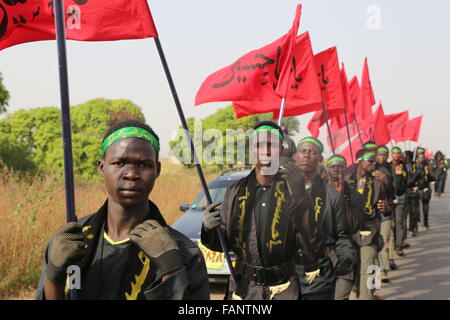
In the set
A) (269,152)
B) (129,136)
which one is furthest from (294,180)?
(129,136)

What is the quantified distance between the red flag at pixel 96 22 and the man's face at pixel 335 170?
3609mm

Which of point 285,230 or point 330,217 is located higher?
point 285,230

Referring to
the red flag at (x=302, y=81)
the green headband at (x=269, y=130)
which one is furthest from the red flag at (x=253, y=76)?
the green headband at (x=269, y=130)

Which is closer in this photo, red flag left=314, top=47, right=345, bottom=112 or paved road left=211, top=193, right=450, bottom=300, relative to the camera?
paved road left=211, top=193, right=450, bottom=300

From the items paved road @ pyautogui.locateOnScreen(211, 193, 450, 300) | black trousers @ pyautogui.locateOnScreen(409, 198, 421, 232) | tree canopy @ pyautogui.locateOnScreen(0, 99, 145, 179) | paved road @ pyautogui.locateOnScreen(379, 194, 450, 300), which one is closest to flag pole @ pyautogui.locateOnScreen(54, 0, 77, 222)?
paved road @ pyautogui.locateOnScreen(211, 193, 450, 300)

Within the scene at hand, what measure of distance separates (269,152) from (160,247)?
7.75ft

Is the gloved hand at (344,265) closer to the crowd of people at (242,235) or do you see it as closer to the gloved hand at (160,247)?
the crowd of people at (242,235)

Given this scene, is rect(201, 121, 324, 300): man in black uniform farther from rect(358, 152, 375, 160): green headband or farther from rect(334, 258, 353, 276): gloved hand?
rect(358, 152, 375, 160): green headband

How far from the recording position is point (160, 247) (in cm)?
219

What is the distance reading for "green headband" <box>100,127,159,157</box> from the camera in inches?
97.2

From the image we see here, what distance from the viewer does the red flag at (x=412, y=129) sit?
18444 mm

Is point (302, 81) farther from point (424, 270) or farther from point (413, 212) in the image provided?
point (413, 212)

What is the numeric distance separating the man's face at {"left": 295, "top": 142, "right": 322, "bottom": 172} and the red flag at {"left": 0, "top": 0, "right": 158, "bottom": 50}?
251 centimetres
